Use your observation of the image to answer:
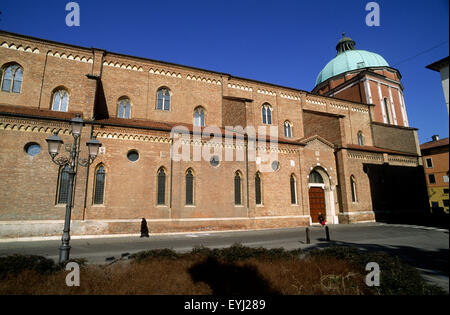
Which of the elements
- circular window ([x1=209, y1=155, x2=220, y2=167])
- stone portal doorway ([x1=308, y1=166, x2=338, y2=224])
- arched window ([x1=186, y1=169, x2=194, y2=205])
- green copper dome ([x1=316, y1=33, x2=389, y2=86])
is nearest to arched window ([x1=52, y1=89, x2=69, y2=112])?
arched window ([x1=186, y1=169, x2=194, y2=205])

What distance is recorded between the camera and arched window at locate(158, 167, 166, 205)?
17.1 meters

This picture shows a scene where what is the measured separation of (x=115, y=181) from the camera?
52.4 ft

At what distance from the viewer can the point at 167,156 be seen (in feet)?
57.8

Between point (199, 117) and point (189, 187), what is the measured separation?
7449 millimetres

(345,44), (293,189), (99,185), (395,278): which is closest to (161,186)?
(99,185)

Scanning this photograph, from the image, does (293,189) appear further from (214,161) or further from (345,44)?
(345,44)

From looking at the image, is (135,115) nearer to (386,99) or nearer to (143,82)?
(143,82)

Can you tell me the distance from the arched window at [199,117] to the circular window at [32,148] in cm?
1174

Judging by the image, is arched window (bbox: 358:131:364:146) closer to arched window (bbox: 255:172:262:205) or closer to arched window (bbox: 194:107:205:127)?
arched window (bbox: 255:172:262:205)

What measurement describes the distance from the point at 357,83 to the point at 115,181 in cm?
3247

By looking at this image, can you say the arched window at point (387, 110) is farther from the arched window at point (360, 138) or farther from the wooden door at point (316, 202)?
the wooden door at point (316, 202)

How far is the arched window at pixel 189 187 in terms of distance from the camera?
1778cm

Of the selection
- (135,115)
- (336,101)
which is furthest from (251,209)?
(336,101)
